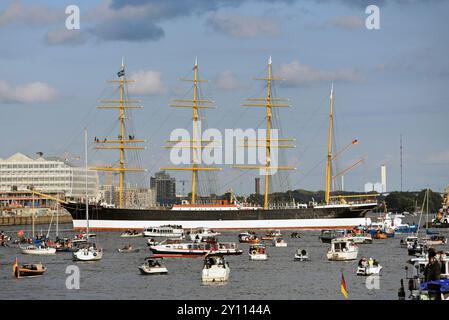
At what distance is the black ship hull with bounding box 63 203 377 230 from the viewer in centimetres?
17512

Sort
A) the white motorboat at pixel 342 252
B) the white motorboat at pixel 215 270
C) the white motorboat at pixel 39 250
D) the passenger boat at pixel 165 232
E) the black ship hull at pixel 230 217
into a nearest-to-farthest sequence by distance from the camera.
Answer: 1. the white motorboat at pixel 215 270
2. the white motorboat at pixel 342 252
3. the white motorboat at pixel 39 250
4. the passenger boat at pixel 165 232
5. the black ship hull at pixel 230 217

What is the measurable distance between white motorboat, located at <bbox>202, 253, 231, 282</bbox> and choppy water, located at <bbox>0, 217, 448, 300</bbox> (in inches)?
26.9

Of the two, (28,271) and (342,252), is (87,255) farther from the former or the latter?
(342,252)

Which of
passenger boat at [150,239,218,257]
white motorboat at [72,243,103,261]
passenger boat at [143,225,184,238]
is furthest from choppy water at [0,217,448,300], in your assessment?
passenger boat at [143,225,184,238]

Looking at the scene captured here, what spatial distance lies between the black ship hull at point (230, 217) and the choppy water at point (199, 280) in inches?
2980

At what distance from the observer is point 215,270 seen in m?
68.0

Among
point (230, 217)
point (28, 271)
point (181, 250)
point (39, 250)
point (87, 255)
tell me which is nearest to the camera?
point (28, 271)

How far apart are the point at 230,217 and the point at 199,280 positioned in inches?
4198

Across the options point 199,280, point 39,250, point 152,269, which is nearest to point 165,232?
point 39,250

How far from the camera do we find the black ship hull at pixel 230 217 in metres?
175

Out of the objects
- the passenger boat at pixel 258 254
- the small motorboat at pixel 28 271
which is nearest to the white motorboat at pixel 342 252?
the passenger boat at pixel 258 254

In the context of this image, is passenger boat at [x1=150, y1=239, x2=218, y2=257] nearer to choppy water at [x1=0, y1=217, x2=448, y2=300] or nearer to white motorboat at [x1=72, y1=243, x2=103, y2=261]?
choppy water at [x1=0, y1=217, x2=448, y2=300]

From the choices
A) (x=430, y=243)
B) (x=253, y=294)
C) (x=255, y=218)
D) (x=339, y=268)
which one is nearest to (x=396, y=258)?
(x=339, y=268)

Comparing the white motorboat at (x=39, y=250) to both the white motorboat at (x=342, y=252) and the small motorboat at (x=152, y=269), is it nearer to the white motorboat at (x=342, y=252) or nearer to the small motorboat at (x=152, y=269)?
the small motorboat at (x=152, y=269)
